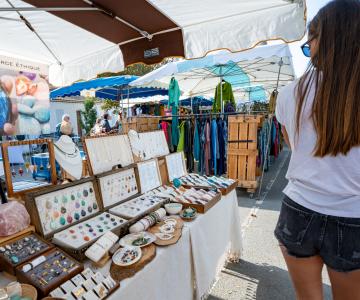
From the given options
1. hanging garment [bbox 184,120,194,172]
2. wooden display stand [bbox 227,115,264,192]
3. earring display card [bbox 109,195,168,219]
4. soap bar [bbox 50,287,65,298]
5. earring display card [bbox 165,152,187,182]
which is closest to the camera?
soap bar [bbox 50,287,65,298]

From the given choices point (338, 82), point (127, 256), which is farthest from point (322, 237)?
point (127, 256)

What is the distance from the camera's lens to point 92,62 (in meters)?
2.53

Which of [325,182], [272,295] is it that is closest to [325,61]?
[325,182]

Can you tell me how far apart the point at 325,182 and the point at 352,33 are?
1.60 ft

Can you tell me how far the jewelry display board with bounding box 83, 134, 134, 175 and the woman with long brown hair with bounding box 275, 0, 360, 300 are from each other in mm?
1185

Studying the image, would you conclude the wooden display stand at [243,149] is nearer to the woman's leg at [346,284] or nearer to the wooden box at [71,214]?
the wooden box at [71,214]

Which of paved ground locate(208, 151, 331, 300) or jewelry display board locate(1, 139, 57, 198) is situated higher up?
jewelry display board locate(1, 139, 57, 198)

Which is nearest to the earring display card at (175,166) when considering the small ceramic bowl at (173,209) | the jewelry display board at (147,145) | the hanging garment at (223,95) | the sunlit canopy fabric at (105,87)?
the jewelry display board at (147,145)

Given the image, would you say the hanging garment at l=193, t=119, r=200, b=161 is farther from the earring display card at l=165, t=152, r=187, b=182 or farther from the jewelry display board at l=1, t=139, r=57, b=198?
the jewelry display board at l=1, t=139, r=57, b=198

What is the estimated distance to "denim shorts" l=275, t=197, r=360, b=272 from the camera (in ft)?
2.85

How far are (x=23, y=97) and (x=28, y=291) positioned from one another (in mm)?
1215

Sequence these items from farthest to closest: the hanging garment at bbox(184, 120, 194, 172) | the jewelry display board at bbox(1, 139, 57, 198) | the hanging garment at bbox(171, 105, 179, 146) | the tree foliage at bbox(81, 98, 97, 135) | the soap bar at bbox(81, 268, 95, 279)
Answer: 1. the tree foliage at bbox(81, 98, 97, 135)
2. the hanging garment at bbox(171, 105, 179, 146)
3. the hanging garment at bbox(184, 120, 194, 172)
4. the jewelry display board at bbox(1, 139, 57, 198)
5. the soap bar at bbox(81, 268, 95, 279)

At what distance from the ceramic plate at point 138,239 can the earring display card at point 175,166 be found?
0.99 m

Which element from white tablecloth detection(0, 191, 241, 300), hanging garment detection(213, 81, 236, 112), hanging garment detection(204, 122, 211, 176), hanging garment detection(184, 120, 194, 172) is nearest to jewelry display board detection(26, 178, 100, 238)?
white tablecloth detection(0, 191, 241, 300)
